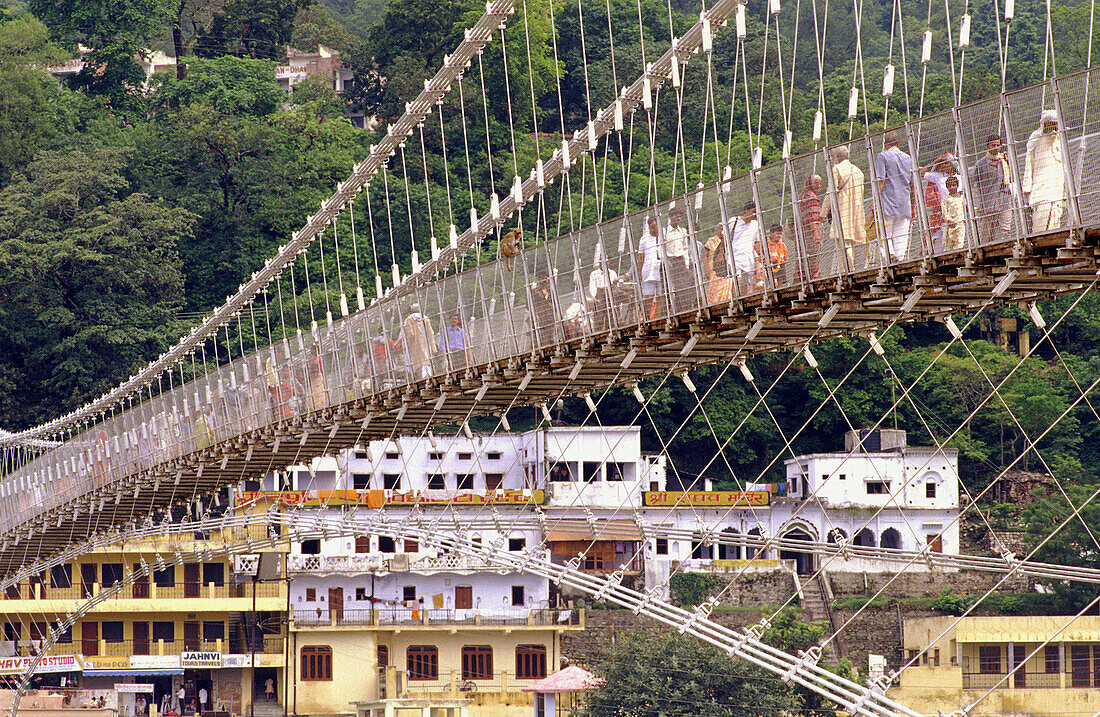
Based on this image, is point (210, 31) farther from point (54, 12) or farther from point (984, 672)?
point (984, 672)

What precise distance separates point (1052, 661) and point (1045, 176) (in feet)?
107

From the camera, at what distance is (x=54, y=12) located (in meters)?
69.5

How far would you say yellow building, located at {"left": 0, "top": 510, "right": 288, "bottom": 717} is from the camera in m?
45.7

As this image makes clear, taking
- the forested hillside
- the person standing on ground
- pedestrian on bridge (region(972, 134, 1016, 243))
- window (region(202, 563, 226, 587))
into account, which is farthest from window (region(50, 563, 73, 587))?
pedestrian on bridge (region(972, 134, 1016, 243))

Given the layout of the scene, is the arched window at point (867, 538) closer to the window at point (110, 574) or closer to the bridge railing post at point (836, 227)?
the window at point (110, 574)

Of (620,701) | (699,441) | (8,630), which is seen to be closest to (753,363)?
(699,441)

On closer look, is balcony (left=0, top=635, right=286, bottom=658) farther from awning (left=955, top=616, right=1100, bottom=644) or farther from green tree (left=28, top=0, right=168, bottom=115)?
green tree (left=28, top=0, right=168, bottom=115)

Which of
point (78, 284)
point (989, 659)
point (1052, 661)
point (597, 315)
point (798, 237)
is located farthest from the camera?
point (78, 284)

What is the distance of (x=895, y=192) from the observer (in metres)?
13.9

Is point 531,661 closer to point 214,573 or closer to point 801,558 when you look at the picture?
point 214,573

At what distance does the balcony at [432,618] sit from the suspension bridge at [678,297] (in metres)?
17.0

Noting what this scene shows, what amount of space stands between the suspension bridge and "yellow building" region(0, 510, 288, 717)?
14.9 m

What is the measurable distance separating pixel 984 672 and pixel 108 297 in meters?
27.3

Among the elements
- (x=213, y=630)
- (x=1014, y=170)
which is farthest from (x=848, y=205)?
(x=213, y=630)
